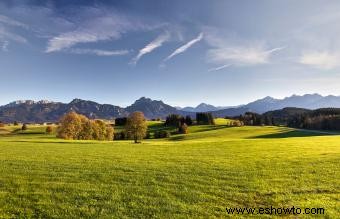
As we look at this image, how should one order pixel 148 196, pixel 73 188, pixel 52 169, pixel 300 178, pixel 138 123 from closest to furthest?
A: pixel 148 196 → pixel 73 188 → pixel 300 178 → pixel 52 169 → pixel 138 123

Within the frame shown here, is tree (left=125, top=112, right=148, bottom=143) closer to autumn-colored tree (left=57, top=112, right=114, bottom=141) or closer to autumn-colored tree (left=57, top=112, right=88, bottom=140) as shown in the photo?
autumn-colored tree (left=57, top=112, right=88, bottom=140)

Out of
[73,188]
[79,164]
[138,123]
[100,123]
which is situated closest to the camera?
[73,188]

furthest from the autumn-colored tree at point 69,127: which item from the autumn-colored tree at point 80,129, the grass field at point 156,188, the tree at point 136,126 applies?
the grass field at point 156,188

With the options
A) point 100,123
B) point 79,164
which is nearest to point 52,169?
point 79,164

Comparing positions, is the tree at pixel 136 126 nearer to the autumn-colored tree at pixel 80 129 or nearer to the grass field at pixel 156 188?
the autumn-colored tree at pixel 80 129

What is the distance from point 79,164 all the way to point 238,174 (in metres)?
15.4

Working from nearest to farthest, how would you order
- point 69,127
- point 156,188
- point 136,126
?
point 156,188
point 136,126
point 69,127

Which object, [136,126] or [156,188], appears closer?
[156,188]

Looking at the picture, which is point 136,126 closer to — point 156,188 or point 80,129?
point 80,129

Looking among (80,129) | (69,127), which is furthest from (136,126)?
(80,129)

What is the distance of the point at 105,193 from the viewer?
70.8ft

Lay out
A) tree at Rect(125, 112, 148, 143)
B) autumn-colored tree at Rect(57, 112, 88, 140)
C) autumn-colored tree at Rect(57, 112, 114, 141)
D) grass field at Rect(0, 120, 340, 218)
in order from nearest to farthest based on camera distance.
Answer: grass field at Rect(0, 120, 340, 218) → tree at Rect(125, 112, 148, 143) → autumn-colored tree at Rect(57, 112, 88, 140) → autumn-colored tree at Rect(57, 112, 114, 141)

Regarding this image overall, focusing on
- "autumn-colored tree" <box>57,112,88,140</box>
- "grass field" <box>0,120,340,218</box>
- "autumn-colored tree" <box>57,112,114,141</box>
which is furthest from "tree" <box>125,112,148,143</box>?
"grass field" <box>0,120,340,218</box>

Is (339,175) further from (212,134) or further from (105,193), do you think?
(212,134)
